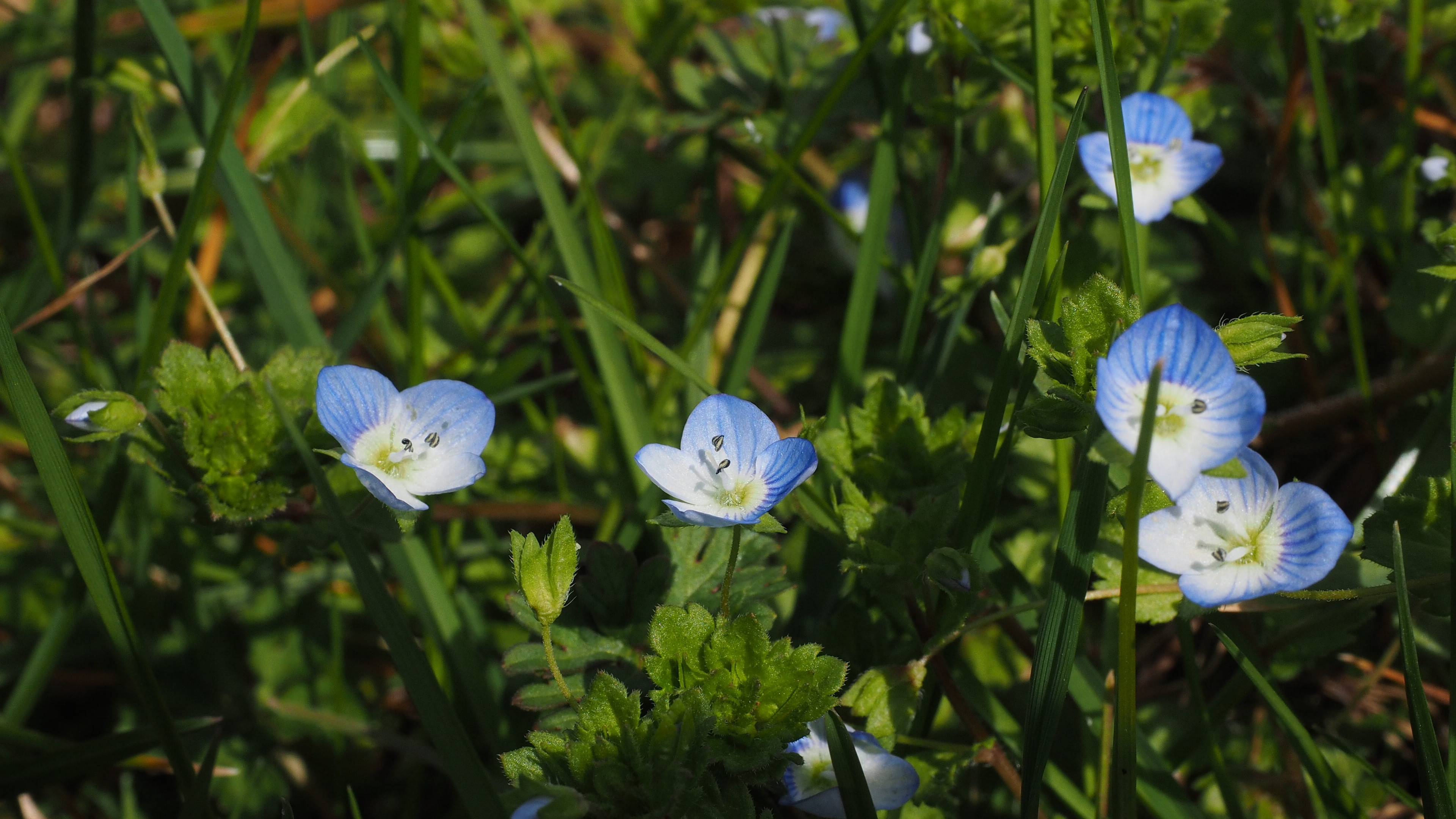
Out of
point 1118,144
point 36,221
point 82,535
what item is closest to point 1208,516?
point 1118,144

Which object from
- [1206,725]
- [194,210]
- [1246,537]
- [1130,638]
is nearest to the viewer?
[1130,638]

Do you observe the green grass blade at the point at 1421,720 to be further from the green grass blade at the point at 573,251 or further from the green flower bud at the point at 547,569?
the green grass blade at the point at 573,251

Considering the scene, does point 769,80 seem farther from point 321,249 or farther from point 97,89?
point 97,89

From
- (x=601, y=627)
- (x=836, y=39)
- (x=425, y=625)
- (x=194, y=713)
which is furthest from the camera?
(x=836, y=39)

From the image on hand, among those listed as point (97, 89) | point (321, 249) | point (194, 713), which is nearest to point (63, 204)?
point (97, 89)

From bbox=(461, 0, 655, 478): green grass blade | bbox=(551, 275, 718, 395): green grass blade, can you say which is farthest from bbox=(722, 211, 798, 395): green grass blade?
bbox=(551, 275, 718, 395): green grass blade

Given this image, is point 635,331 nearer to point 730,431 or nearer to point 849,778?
point 730,431
